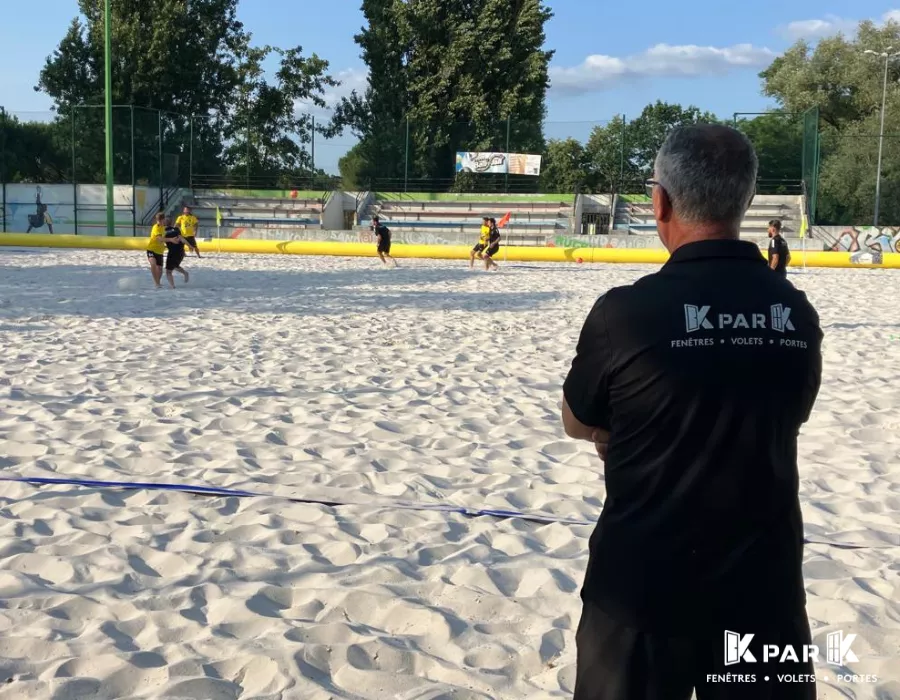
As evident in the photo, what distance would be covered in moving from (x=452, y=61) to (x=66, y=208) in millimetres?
19377

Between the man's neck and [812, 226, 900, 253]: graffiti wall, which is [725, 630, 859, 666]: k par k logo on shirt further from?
[812, 226, 900, 253]: graffiti wall

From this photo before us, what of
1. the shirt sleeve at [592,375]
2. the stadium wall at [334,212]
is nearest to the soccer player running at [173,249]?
the shirt sleeve at [592,375]

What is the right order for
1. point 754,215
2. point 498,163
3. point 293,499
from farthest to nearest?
point 498,163
point 754,215
point 293,499

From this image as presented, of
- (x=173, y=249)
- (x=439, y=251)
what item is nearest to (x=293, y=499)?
(x=173, y=249)

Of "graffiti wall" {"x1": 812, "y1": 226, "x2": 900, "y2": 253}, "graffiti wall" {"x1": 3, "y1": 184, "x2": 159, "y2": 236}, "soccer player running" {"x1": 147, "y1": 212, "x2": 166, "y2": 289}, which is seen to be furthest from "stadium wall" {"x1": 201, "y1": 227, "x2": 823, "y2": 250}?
"soccer player running" {"x1": 147, "y1": 212, "x2": 166, "y2": 289}

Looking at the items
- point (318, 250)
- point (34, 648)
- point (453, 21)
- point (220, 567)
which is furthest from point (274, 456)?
point (453, 21)

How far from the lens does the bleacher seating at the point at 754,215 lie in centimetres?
3269

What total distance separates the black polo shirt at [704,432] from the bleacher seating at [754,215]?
102ft

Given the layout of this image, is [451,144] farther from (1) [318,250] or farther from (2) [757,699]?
(2) [757,699]

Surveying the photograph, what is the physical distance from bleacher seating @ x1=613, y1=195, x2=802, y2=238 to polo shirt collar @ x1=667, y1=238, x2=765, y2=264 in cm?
3109

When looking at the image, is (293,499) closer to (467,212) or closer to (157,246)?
(157,246)

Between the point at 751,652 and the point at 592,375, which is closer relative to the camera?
the point at 751,652

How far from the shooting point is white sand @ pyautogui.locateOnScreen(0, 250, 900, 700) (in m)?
3.20

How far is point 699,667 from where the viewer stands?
178 centimetres
